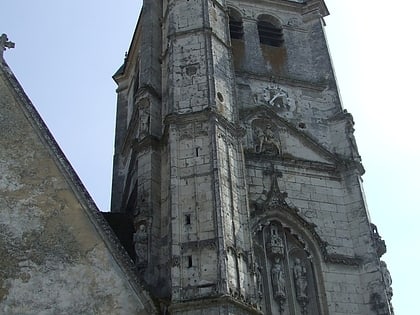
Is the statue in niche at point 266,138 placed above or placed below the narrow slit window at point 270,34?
below

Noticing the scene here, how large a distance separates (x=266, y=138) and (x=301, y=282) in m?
3.54

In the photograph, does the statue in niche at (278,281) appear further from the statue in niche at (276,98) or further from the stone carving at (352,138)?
the statue in niche at (276,98)

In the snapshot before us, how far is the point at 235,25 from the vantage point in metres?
18.9

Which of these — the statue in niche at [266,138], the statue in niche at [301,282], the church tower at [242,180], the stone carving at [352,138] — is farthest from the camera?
the stone carving at [352,138]

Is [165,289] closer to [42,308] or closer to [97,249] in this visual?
[97,249]

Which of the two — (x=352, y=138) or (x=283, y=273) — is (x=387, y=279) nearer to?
(x=283, y=273)

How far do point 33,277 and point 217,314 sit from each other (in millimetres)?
2686

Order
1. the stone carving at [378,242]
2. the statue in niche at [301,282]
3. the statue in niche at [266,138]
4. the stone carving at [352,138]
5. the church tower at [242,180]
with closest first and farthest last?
1. the church tower at [242,180]
2. the statue in niche at [301,282]
3. the stone carving at [378,242]
4. the statue in niche at [266,138]
5. the stone carving at [352,138]

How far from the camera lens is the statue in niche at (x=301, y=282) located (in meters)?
13.1

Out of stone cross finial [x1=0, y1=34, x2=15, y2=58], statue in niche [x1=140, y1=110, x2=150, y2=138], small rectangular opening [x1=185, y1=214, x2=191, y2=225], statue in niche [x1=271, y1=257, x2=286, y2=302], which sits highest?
stone cross finial [x1=0, y1=34, x2=15, y2=58]

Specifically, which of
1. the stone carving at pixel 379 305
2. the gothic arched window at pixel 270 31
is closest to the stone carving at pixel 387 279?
the stone carving at pixel 379 305

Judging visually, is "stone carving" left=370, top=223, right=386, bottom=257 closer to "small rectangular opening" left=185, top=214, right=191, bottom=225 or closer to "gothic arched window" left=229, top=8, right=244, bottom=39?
"small rectangular opening" left=185, top=214, right=191, bottom=225

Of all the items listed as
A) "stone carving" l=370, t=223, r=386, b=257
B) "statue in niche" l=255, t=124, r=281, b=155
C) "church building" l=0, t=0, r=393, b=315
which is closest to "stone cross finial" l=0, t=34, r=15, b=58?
"church building" l=0, t=0, r=393, b=315

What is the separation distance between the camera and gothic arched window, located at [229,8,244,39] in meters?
18.7
